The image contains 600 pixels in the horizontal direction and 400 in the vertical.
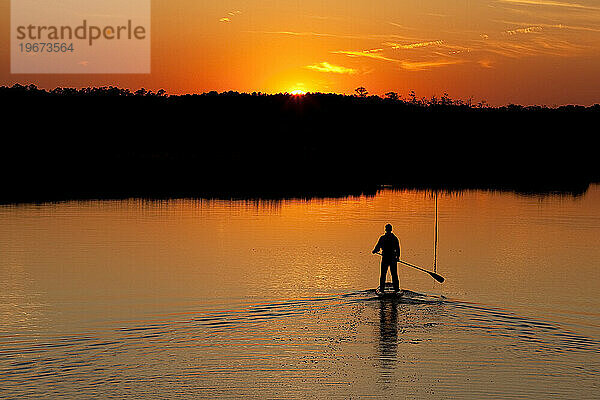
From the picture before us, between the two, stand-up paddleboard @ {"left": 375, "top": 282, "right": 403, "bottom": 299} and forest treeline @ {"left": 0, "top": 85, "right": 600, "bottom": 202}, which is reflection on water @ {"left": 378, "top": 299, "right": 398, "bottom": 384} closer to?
stand-up paddleboard @ {"left": 375, "top": 282, "right": 403, "bottom": 299}

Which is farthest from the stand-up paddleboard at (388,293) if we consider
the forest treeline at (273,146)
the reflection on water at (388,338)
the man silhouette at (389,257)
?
the forest treeline at (273,146)

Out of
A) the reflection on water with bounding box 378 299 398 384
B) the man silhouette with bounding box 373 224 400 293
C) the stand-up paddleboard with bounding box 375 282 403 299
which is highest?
the man silhouette with bounding box 373 224 400 293

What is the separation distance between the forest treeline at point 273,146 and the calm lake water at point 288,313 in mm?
28282

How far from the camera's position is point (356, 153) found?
131625 mm

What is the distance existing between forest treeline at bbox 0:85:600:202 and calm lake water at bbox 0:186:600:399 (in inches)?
1113

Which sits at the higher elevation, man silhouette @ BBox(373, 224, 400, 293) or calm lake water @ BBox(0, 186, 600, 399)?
man silhouette @ BBox(373, 224, 400, 293)

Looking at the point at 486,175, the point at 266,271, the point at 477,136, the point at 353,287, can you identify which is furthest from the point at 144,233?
the point at 477,136

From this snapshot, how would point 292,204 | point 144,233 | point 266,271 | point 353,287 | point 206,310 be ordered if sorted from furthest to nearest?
point 292,204 → point 144,233 → point 266,271 → point 353,287 → point 206,310

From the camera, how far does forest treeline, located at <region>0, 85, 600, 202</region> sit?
82625mm

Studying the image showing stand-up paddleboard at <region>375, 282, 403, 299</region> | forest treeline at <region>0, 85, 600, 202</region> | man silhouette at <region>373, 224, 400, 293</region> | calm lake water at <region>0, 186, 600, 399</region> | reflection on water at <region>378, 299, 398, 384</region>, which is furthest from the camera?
forest treeline at <region>0, 85, 600, 202</region>

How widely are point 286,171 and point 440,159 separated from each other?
36.4 m

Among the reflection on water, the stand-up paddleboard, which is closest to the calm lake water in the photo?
the reflection on water

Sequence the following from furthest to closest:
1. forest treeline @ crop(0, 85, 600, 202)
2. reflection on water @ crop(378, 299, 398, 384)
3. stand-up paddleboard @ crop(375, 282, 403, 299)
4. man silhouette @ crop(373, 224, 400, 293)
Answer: forest treeline @ crop(0, 85, 600, 202) → man silhouette @ crop(373, 224, 400, 293) → stand-up paddleboard @ crop(375, 282, 403, 299) → reflection on water @ crop(378, 299, 398, 384)

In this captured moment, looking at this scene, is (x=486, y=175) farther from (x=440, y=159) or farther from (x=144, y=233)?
(x=144, y=233)
